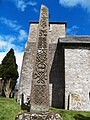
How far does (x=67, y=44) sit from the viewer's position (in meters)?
20.0

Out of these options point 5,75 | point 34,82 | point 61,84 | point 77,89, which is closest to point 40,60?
point 34,82

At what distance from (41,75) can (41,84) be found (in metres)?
0.21

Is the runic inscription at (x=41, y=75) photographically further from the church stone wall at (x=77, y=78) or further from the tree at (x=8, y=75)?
the tree at (x=8, y=75)

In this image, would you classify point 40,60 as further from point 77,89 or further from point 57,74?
point 57,74

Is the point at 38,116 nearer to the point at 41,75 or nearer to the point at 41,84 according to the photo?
the point at 41,84

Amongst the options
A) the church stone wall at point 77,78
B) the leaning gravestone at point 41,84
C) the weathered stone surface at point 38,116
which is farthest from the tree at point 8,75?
the weathered stone surface at point 38,116

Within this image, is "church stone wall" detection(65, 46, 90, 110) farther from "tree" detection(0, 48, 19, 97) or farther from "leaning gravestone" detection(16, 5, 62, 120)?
"leaning gravestone" detection(16, 5, 62, 120)

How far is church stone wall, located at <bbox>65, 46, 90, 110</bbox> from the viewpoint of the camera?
700 inches

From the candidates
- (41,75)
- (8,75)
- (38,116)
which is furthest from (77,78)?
(38,116)

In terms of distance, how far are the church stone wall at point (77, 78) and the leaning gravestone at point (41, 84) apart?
13687 millimetres

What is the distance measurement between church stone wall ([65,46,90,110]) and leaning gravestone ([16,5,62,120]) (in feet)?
44.9

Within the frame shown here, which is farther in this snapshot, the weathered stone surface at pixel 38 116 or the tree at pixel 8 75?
the tree at pixel 8 75

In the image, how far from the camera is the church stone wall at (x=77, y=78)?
17.8 metres

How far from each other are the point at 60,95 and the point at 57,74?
2472mm
